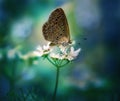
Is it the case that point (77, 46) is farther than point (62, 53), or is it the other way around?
point (77, 46)

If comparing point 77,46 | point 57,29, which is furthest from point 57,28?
point 77,46

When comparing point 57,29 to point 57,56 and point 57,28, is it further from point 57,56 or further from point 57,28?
Answer: point 57,56

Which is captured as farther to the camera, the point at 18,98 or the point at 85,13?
the point at 85,13

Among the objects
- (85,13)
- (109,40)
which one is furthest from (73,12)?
(109,40)

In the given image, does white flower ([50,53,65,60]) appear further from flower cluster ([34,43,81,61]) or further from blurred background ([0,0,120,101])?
blurred background ([0,0,120,101])

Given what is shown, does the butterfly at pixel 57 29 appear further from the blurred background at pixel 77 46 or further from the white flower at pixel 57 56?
the blurred background at pixel 77 46

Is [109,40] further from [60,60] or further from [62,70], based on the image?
[60,60]
